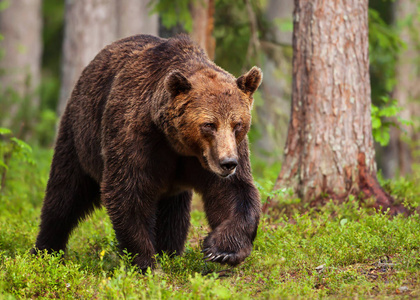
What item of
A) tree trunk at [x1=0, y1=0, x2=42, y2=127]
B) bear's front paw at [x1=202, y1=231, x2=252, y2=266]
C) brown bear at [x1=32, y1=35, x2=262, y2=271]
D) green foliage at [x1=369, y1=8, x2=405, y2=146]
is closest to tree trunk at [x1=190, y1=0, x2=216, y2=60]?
green foliage at [x1=369, y1=8, x2=405, y2=146]

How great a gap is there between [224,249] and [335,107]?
2.87 metres

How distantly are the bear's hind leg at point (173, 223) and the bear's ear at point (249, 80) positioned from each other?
5.37ft

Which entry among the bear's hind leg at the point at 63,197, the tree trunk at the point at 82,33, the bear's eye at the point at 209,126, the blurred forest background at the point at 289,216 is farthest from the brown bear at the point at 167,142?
the tree trunk at the point at 82,33

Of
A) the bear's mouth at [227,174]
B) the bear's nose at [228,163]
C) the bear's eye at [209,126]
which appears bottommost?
the bear's mouth at [227,174]

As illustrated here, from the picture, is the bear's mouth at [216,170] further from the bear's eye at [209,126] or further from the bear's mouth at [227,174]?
the bear's eye at [209,126]

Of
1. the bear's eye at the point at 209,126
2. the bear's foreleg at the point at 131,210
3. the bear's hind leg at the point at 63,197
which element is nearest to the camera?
the bear's eye at the point at 209,126

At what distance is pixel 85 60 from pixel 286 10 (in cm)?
1218

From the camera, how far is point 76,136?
621cm

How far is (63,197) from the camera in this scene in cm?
633

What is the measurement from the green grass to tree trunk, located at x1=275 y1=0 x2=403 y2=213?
389 millimetres

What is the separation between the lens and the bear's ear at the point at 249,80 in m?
5.14

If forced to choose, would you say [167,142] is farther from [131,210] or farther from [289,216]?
[289,216]

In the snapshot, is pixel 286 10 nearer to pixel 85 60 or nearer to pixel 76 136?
pixel 85 60

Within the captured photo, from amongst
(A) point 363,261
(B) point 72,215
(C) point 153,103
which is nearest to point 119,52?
(C) point 153,103
